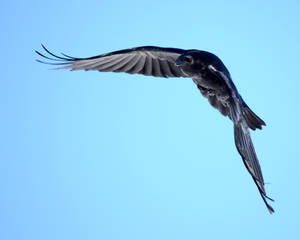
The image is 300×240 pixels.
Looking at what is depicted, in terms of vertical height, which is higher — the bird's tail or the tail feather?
the tail feather

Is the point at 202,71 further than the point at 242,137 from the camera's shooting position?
Yes

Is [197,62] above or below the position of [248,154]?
above

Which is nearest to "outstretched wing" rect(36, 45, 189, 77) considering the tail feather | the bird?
the bird

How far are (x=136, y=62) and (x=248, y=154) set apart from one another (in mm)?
1896

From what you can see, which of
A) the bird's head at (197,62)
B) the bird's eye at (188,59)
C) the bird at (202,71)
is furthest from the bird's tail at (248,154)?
the bird's eye at (188,59)

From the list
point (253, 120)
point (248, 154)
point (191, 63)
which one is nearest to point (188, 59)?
point (191, 63)

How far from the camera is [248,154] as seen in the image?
3305mm

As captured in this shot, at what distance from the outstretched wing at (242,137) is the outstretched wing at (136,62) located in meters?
0.79

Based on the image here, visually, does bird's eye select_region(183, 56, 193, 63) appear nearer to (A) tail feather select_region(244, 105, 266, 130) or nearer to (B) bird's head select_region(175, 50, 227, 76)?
(B) bird's head select_region(175, 50, 227, 76)

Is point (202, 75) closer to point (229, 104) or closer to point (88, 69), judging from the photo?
point (229, 104)

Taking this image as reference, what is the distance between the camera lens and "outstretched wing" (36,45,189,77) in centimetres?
429

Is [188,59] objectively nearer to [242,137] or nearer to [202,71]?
[202,71]

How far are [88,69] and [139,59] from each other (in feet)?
2.38

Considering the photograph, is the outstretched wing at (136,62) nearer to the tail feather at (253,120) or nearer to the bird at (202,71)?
the bird at (202,71)
